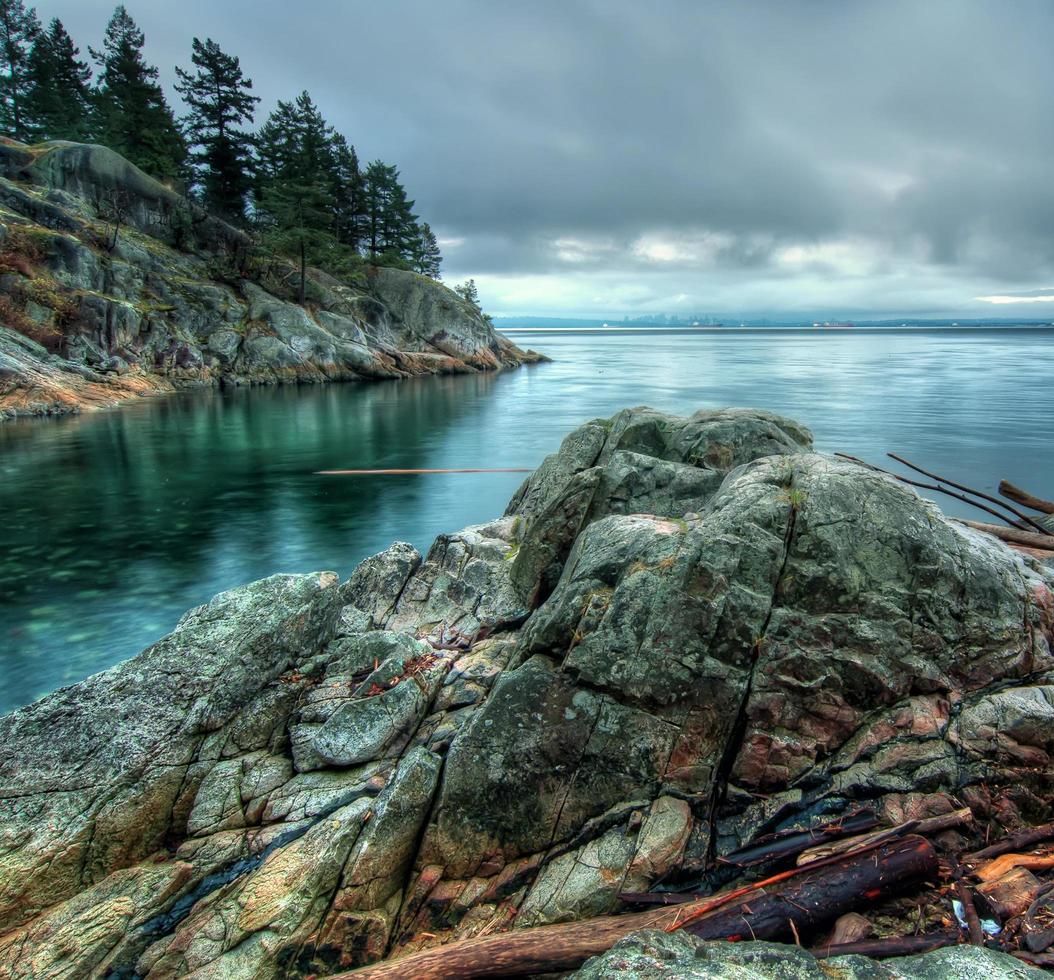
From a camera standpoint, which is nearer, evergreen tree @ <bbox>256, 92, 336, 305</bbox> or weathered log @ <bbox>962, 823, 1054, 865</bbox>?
weathered log @ <bbox>962, 823, 1054, 865</bbox>

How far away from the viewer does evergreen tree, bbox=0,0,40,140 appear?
232ft

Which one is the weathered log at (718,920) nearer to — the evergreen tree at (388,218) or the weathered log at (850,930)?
the weathered log at (850,930)

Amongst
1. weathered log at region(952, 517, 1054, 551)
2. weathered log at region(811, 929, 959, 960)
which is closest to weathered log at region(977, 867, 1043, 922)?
weathered log at region(811, 929, 959, 960)

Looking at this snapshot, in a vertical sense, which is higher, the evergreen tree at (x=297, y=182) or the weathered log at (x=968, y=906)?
the evergreen tree at (x=297, y=182)

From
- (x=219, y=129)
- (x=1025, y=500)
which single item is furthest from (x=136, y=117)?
(x=1025, y=500)

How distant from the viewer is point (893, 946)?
4.55m

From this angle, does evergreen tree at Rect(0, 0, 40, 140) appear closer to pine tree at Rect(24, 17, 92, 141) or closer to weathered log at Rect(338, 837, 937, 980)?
pine tree at Rect(24, 17, 92, 141)

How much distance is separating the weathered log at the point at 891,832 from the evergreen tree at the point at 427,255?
84.2 meters

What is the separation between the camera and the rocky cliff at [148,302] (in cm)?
4200

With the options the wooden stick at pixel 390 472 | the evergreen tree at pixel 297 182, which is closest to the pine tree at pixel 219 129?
the evergreen tree at pixel 297 182

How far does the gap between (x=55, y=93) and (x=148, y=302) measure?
40.1m

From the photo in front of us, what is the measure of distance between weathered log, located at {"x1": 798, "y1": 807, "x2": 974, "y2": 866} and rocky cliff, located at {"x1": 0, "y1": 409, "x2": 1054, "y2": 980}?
19cm

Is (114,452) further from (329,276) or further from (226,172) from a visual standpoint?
(226,172)

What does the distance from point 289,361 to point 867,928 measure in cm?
5984
